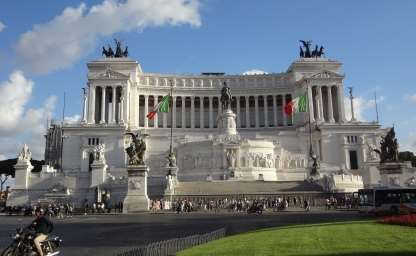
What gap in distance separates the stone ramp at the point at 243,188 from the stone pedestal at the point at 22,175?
77.1 ft

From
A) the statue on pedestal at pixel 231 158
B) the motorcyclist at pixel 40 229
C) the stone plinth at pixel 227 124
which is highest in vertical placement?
the stone plinth at pixel 227 124

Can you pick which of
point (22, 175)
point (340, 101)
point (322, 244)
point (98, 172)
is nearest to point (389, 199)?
point (322, 244)

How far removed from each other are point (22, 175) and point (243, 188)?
32.1 meters

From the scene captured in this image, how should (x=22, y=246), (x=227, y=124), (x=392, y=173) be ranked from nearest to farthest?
(x=22, y=246)
(x=392, y=173)
(x=227, y=124)

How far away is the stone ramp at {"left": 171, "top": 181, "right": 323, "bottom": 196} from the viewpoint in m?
51.3

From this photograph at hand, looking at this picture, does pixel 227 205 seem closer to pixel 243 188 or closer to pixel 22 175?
pixel 243 188

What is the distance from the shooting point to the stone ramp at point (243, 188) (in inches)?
2020

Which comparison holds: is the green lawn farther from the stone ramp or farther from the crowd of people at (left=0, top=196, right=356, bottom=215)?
the stone ramp

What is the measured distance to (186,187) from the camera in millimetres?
53969

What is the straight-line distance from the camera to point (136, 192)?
1565 inches

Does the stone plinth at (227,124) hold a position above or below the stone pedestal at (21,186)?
above

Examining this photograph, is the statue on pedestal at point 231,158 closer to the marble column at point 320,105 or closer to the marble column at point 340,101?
the marble column at point 320,105

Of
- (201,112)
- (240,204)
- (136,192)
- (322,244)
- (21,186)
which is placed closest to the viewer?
(322,244)

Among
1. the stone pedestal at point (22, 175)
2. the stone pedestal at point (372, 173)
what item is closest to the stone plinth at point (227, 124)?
the stone pedestal at point (372, 173)
